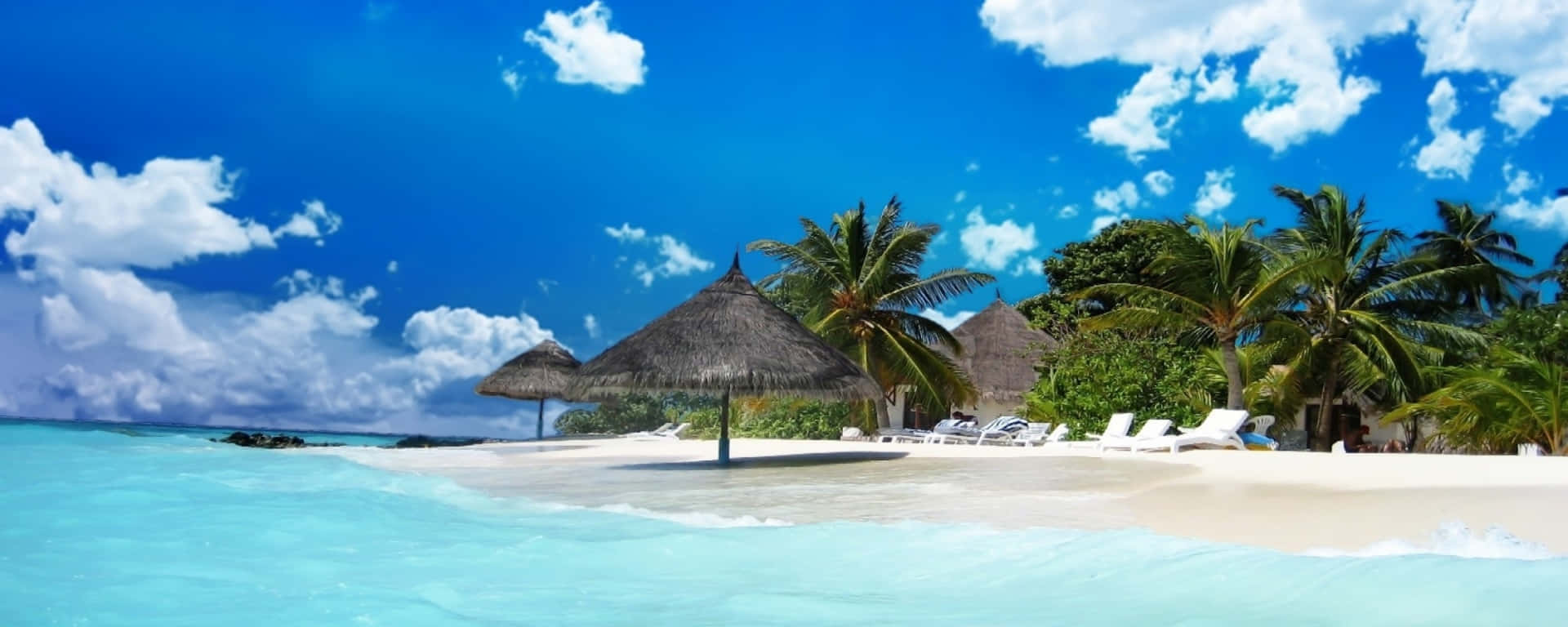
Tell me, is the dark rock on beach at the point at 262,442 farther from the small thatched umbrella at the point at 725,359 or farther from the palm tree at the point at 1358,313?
the palm tree at the point at 1358,313

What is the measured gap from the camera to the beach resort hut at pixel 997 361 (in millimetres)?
22375

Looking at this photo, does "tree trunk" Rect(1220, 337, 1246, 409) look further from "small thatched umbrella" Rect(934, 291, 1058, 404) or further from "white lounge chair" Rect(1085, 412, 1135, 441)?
"small thatched umbrella" Rect(934, 291, 1058, 404)

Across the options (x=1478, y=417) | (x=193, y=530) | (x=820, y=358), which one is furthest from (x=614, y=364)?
(x=1478, y=417)

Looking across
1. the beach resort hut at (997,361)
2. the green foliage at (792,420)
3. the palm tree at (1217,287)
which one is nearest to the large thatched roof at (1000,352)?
Result: the beach resort hut at (997,361)


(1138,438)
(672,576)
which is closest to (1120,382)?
(1138,438)

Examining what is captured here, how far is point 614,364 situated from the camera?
1180 centimetres

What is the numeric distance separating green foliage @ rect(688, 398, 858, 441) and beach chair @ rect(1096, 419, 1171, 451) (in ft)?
22.4

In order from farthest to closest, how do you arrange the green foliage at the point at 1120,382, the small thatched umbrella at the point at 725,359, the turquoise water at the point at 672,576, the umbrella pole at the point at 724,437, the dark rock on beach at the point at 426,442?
the dark rock on beach at the point at 426,442
the green foliage at the point at 1120,382
the umbrella pole at the point at 724,437
the small thatched umbrella at the point at 725,359
the turquoise water at the point at 672,576

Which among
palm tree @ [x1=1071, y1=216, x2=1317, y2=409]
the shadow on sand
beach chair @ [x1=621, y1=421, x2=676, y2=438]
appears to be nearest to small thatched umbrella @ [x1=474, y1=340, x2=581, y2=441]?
beach chair @ [x1=621, y1=421, x2=676, y2=438]

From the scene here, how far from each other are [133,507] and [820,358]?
658cm

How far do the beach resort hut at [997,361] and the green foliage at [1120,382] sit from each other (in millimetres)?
3921

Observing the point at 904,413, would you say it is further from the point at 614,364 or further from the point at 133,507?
the point at 133,507

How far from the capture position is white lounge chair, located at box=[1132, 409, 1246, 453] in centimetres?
1278

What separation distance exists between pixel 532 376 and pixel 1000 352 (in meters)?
9.46
